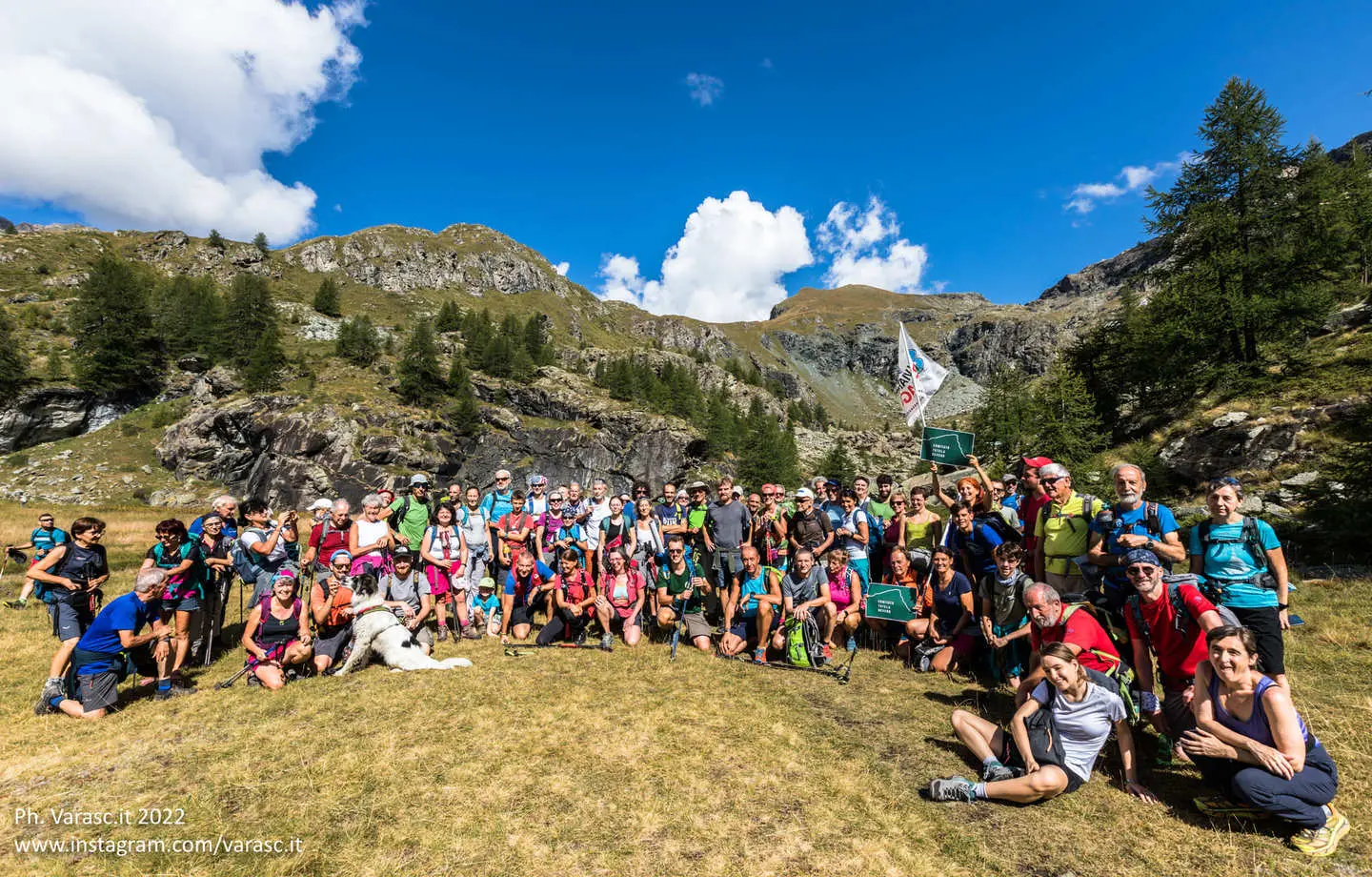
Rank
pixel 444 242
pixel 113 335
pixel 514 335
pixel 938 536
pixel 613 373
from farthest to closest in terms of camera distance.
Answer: pixel 444 242, pixel 514 335, pixel 613 373, pixel 113 335, pixel 938 536

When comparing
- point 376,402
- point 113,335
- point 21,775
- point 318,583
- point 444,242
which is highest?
point 444,242

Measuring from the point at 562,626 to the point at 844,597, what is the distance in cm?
544

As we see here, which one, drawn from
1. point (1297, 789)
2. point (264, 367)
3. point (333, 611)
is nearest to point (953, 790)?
point (1297, 789)

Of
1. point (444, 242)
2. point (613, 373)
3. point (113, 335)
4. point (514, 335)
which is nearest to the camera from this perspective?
point (113, 335)

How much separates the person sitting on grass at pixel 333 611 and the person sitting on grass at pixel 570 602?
10.6 ft

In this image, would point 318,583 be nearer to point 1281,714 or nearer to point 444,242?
point 1281,714

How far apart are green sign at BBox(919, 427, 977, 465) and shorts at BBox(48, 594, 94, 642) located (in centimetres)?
1292

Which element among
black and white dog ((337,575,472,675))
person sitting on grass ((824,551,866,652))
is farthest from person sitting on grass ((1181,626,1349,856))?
black and white dog ((337,575,472,675))

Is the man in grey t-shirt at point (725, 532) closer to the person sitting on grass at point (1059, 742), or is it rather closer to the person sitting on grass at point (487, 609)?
the person sitting on grass at point (487, 609)

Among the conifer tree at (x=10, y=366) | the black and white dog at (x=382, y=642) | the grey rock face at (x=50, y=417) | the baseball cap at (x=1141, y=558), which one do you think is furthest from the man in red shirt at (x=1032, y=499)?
the conifer tree at (x=10, y=366)

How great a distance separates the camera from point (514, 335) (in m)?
96.0

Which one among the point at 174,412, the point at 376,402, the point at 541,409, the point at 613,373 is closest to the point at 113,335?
the point at 174,412

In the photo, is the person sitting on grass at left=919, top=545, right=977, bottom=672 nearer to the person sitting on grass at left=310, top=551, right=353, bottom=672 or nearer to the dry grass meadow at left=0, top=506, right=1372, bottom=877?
the dry grass meadow at left=0, top=506, right=1372, bottom=877

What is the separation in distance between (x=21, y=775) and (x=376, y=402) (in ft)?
213
